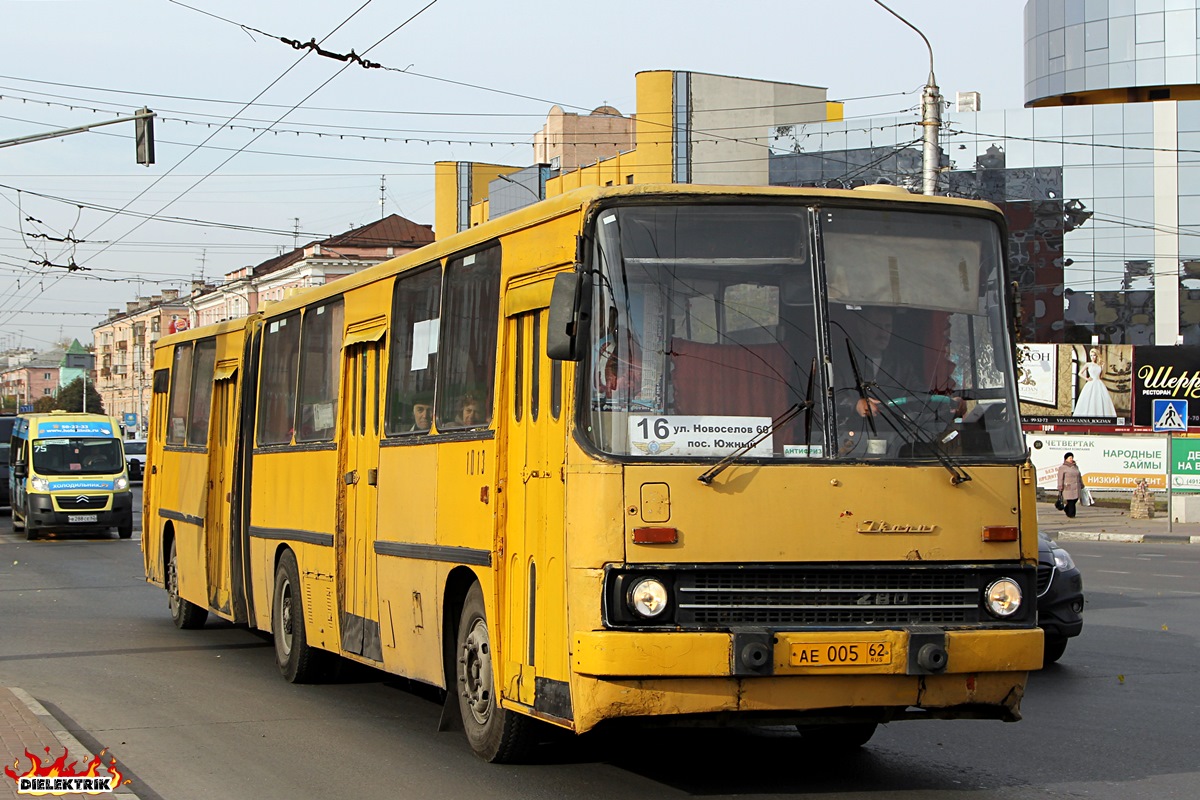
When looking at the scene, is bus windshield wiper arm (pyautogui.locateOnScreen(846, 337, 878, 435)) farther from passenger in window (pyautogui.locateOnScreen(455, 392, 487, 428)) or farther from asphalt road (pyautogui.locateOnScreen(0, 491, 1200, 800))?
passenger in window (pyautogui.locateOnScreen(455, 392, 487, 428))

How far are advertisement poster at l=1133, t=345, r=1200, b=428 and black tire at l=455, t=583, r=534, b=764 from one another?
45538mm

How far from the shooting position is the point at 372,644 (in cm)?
1053

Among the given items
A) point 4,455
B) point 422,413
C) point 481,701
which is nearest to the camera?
point 481,701

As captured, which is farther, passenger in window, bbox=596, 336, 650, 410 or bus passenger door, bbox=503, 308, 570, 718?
bus passenger door, bbox=503, 308, 570, 718

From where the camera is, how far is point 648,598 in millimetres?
6957

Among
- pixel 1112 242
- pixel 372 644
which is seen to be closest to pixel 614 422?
pixel 372 644

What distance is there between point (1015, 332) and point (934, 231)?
0.66 m

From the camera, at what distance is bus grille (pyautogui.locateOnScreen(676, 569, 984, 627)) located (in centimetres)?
701

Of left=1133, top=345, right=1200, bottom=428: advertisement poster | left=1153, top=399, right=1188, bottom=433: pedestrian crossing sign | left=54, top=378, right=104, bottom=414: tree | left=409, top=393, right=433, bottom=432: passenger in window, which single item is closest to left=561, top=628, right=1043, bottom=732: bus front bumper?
left=409, top=393, right=433, bottom=432: passenger in window

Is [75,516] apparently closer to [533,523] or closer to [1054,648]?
[1054,648]

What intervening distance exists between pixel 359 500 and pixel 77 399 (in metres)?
134

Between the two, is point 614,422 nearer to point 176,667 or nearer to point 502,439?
point 502,439

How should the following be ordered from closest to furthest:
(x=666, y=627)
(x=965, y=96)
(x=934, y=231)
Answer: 1. (x=666, y=627)
2. (x=934, y=231)
3. (x=965, y=96)

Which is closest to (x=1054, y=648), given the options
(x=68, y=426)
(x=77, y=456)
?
(x=77, y=456)
